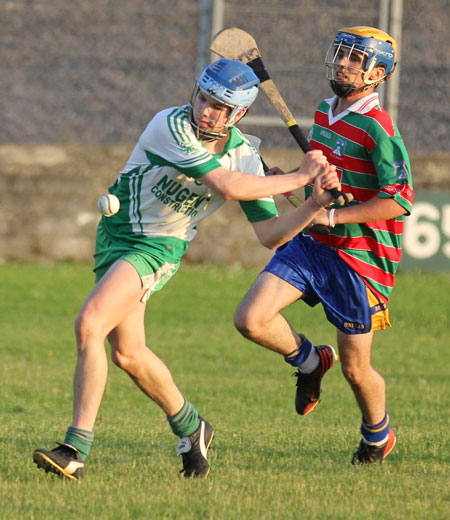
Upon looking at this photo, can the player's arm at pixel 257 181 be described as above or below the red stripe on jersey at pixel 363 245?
above

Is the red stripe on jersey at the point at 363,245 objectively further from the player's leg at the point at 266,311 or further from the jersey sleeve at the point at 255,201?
the jersey sleeve at the point at 255,201

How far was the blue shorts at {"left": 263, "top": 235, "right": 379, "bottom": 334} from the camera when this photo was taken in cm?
565

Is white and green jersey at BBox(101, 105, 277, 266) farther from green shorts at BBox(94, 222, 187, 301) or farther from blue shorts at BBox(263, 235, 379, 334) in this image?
blue shorts at BBox(263, 235, 379, 334)

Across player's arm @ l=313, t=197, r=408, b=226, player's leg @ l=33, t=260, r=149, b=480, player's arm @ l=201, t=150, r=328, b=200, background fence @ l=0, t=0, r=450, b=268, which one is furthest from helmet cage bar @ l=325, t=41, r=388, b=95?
background fence @ l=0, t=0, r=450, b=268

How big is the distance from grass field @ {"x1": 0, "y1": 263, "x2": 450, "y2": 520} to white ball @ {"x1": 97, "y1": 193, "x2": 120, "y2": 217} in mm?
1165

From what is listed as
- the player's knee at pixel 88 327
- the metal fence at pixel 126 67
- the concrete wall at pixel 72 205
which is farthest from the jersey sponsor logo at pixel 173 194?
the metal fence at pixel 126 67

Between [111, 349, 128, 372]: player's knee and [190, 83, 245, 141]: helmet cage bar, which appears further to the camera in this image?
[111, 349, 128, 372]: player's knee

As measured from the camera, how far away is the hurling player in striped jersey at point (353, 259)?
560 centimetres

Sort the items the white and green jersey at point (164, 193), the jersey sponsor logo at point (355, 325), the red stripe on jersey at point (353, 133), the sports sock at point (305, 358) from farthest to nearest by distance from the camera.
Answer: the sports sock at point (305, 358) < the jersey sponsor logo at point (355, 325) < the red stripe on jersey at point (353, 133) < the white and green jersey at point (164, 193)

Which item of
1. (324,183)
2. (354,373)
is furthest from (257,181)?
(354,373)

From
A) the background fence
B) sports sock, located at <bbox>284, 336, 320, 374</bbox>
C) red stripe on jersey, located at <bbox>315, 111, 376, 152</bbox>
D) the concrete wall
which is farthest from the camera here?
the background fence

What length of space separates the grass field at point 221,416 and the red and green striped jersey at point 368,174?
3.28 ft

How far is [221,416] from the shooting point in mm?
7117

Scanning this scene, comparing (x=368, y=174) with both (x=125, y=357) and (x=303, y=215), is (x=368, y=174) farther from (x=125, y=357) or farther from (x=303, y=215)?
(x=125, y=357)
